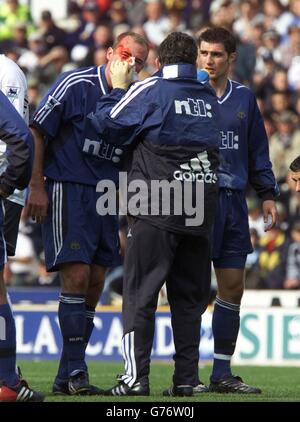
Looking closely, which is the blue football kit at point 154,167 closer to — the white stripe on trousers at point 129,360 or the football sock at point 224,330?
the white stripe on trousers at point 129,360

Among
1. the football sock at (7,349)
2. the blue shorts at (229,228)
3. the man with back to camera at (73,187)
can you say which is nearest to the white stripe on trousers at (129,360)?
the man with back to camera at (73,187)

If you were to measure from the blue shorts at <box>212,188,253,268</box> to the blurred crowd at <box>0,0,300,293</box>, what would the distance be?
257 inches

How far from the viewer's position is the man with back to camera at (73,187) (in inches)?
332

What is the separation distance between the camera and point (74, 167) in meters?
8.58

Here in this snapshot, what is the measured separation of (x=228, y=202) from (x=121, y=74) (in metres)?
1.59

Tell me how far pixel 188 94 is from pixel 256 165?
5.29 feet

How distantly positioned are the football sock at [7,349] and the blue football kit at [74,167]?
1.32 m

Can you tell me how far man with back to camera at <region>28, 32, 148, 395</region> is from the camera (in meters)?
8.45

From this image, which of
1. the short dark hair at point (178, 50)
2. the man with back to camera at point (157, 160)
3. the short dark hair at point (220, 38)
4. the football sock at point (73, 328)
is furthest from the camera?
the short dark hair at point (220, 38)

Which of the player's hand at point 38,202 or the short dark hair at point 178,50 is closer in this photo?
the short dark hair at point 178,50

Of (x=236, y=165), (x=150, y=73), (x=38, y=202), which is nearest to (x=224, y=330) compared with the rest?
(x=236, y=165)
